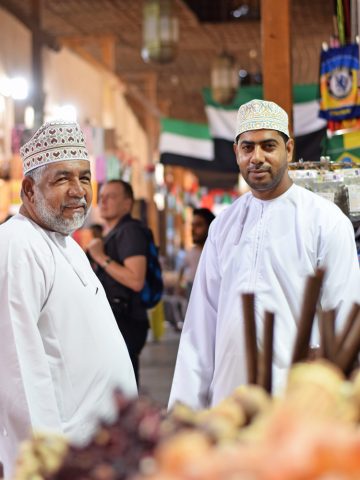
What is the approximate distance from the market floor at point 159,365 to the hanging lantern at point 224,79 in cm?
374

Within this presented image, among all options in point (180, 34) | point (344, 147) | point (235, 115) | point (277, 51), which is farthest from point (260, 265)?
point (180, 34)

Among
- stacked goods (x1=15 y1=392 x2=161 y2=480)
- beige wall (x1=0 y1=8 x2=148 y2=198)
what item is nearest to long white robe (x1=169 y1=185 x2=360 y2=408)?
stacked goods (x1=15 y1=392 x2=161 y2=480)

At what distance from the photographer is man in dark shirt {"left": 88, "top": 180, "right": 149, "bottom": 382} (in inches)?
261

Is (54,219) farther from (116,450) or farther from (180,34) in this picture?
(180,34)

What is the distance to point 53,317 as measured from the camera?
3.57m

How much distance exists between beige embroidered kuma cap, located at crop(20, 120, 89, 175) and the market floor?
19.8 ft

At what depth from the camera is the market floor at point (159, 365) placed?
10.5 metres

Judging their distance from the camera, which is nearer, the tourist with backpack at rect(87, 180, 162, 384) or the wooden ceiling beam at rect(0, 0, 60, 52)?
the tourist with backpack at rect(87, 180, 162, 384)

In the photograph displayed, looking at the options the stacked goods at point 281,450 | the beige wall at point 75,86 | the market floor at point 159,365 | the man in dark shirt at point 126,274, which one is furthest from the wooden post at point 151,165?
the stacked goods at point 281,450

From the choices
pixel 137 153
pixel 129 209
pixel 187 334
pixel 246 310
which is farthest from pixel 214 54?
pixel 246 310

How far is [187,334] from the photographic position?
165 inches

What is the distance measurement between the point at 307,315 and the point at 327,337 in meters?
0.12

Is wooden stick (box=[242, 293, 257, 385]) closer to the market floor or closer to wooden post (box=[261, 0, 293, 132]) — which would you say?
wooden post (box=[261, 0, 293, 132])

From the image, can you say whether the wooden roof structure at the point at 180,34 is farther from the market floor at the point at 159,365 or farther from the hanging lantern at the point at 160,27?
the market floor at the point at 159,365
